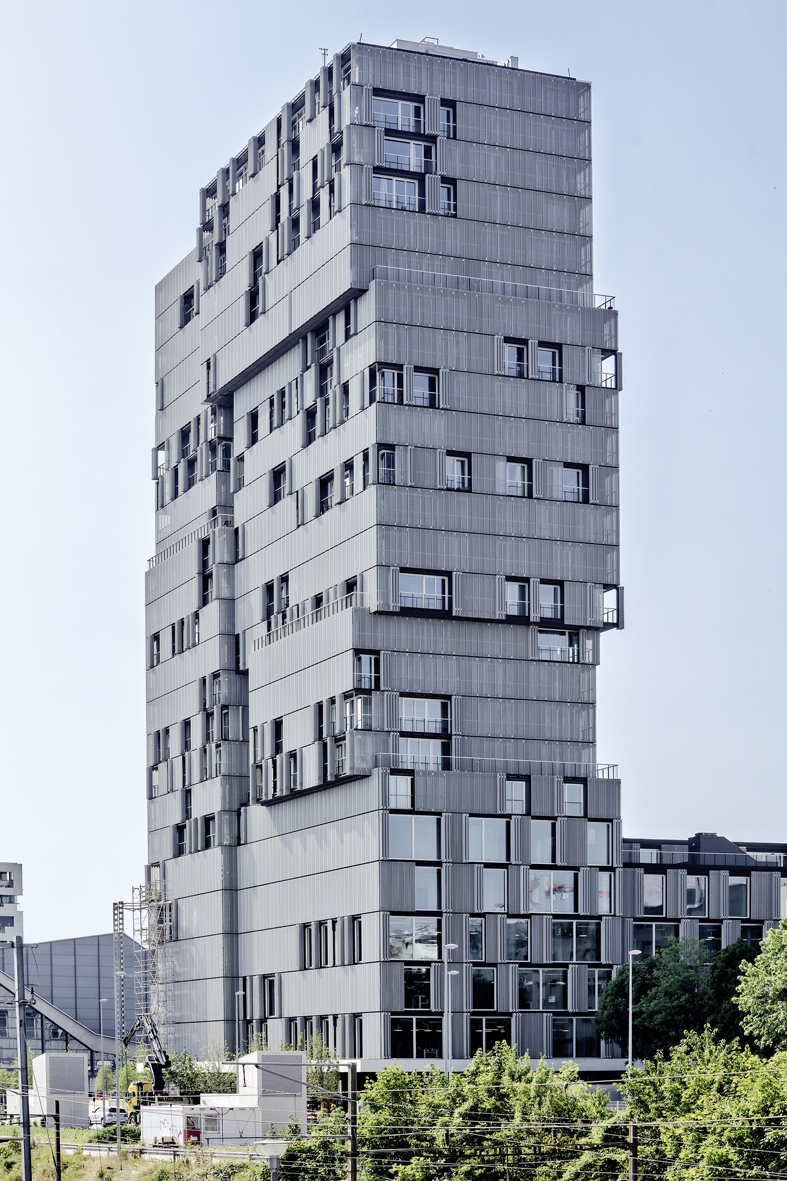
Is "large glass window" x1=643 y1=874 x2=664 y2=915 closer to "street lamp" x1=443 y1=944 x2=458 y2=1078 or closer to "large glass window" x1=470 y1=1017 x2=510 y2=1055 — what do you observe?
"large glass window" x1=470 y1=1017 x2=510 y2=1055

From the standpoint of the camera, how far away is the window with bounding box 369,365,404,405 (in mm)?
124312

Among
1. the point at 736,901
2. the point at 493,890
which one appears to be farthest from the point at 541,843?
the point at 736,901

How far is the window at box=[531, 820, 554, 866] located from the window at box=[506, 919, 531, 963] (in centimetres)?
432

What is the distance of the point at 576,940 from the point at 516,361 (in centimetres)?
4027

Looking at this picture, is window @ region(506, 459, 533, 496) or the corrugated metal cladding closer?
the corrugated metal cladding

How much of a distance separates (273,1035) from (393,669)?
28839mm

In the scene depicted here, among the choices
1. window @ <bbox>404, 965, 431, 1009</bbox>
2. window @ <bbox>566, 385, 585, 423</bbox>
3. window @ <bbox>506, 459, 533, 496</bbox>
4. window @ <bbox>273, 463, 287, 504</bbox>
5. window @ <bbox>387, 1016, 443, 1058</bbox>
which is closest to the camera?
window @ <bbox>387, 1016, 443, 1058</bbox>

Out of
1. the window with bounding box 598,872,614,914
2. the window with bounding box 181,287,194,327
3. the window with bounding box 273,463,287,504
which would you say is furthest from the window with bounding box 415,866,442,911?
the window with bounding box 181,287,194,327

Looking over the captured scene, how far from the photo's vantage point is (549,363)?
12962 cm

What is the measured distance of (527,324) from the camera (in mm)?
128750

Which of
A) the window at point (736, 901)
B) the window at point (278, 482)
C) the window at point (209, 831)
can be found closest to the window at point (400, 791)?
the window at point (736, 901)

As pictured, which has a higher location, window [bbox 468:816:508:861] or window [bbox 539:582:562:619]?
window [bbox 539:582:562:619]

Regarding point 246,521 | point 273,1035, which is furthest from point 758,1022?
point 246,521

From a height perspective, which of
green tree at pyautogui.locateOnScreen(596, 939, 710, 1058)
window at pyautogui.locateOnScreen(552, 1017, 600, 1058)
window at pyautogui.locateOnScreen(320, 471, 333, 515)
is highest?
window at pyautogui.locateOnScreen(320, 471, 333, 515)
